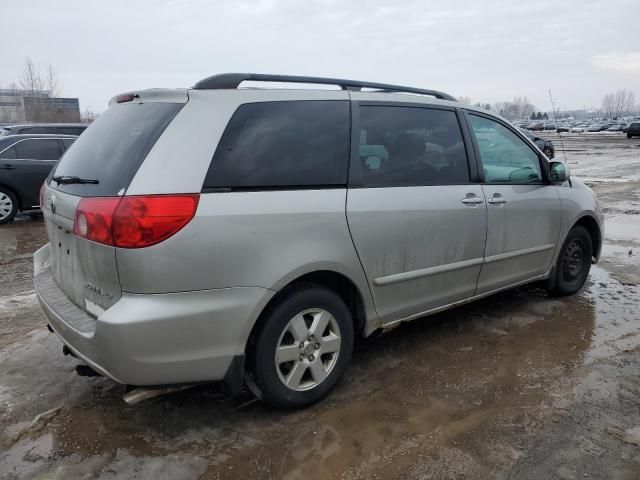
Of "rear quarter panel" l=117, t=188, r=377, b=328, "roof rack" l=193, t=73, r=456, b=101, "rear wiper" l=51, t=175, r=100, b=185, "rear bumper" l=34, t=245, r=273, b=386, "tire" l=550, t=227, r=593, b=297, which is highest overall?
"roof rack" l=193, t=73, r=456, b=101

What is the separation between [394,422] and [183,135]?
1.89 metres

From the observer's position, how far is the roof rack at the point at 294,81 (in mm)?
2836

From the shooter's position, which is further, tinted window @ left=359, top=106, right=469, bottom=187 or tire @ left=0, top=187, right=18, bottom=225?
tire @ left=0, top=187, right=18, bottom=225

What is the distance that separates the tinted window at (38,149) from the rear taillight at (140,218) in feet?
27.7

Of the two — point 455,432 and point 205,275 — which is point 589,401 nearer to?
point 455,432

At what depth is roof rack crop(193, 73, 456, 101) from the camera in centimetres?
284

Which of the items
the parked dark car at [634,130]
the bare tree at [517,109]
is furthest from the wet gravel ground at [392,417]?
the bare tree at [517,109]

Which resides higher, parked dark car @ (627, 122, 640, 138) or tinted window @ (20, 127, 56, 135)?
tinted window @ (20, 127, 56, 135)

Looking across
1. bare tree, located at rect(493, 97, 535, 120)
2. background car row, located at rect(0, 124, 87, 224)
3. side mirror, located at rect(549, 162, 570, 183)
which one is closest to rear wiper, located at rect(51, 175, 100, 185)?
side mirror, located at rect(549, 162, 570, 183)

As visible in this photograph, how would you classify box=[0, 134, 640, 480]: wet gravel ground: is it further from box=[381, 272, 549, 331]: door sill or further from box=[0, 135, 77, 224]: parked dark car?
box=[0, 135, 77, 224]: parked dark car

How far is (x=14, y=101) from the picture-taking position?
67562mm

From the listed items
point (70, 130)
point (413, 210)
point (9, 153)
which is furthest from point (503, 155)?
point (70, 130)

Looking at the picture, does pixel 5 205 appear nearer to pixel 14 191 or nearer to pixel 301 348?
pixel 14 191

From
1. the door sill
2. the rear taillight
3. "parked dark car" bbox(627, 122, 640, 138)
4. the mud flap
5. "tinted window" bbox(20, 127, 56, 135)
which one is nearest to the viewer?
the rear taillight
